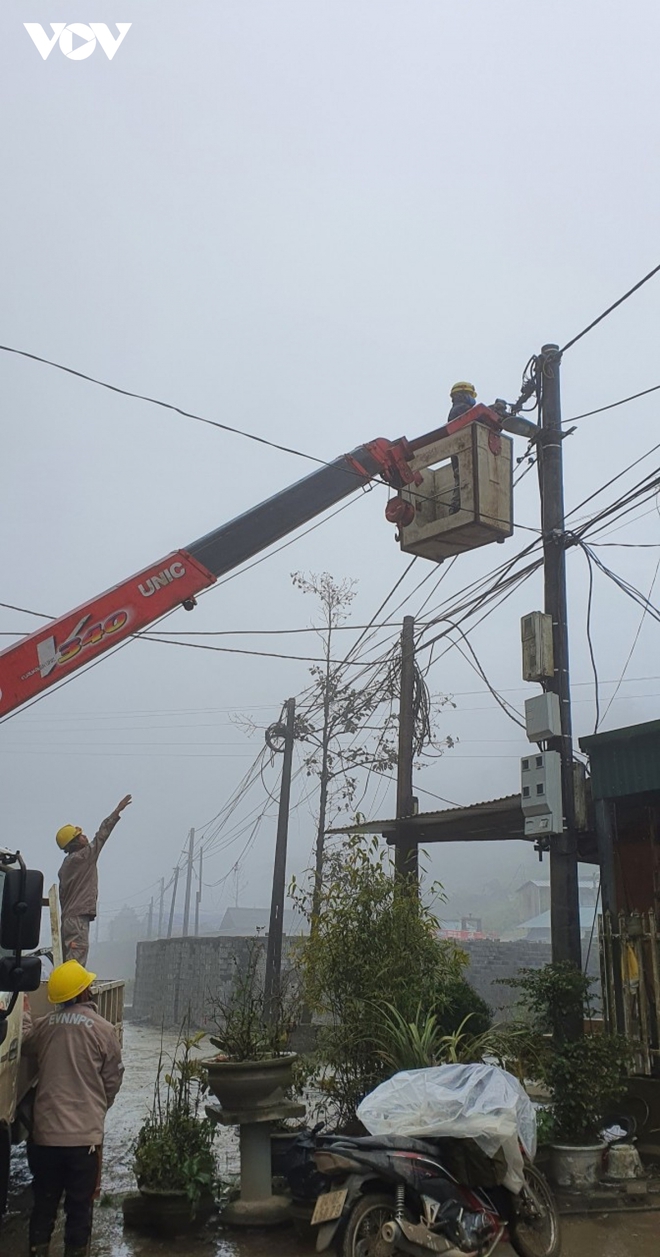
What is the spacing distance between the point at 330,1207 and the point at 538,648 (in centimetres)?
637

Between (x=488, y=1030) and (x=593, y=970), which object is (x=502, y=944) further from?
(x=488, y=1030)

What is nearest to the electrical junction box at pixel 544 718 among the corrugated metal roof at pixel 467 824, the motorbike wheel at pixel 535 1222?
the corrugated metal roof at pixel 467 824

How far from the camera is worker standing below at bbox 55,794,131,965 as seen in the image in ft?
26.8

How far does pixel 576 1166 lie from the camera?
778 centimetres

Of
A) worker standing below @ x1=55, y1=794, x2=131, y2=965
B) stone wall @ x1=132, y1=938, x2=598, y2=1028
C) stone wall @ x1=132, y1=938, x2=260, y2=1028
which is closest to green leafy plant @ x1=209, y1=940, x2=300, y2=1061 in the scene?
worker standing below @ x1=55, y1=794, x2=131, y2=965

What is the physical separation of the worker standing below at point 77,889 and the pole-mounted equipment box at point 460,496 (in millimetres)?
4100

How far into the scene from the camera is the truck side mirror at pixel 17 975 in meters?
5.36

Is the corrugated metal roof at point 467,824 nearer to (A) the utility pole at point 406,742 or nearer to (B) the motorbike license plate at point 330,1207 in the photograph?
(A) the utility pole at point 406,742

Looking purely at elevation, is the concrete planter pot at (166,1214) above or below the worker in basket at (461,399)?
below

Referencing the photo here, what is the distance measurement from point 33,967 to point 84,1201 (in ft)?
4.70

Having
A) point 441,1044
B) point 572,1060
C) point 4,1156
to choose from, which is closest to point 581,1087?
point 572,1060

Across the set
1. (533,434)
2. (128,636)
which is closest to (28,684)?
(128,636)

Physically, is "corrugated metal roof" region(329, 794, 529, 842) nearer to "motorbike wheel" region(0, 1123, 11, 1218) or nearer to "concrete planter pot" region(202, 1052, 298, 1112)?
"concrete planter pot" region(202, 1052, 298, 1112)

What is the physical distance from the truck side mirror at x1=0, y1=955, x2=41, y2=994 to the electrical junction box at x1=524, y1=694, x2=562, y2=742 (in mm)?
6280
